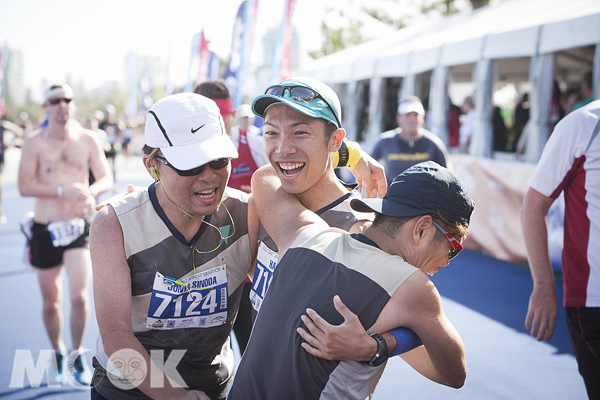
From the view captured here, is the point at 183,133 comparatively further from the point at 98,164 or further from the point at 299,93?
the point at 98,164

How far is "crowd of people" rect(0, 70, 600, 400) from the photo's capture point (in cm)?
145

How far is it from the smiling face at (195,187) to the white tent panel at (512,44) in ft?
24.5

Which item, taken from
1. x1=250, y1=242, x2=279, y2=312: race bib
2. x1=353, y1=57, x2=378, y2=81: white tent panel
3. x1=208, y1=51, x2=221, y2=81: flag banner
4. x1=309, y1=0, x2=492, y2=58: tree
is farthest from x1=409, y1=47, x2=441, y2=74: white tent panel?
x1=309, y1=0, x2=492, y2=58: tree

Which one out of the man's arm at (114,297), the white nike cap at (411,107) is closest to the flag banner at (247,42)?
the white nike cap at (411,107)

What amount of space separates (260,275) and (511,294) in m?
4.69

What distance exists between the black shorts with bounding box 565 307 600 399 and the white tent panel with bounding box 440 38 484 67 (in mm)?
7580

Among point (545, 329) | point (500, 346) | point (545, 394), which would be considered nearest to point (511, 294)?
point (500, 346)

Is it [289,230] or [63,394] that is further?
[63,394]

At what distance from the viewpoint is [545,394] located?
11.9ft

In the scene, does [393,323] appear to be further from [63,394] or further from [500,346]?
[500,346]

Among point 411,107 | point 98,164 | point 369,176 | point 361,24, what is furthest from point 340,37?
point 369,176

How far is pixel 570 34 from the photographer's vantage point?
22.9ft

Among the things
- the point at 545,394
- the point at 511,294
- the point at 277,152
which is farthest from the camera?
the point at 511,294

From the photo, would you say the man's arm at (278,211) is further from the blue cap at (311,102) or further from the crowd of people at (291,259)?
the blue cap at (311,102)
